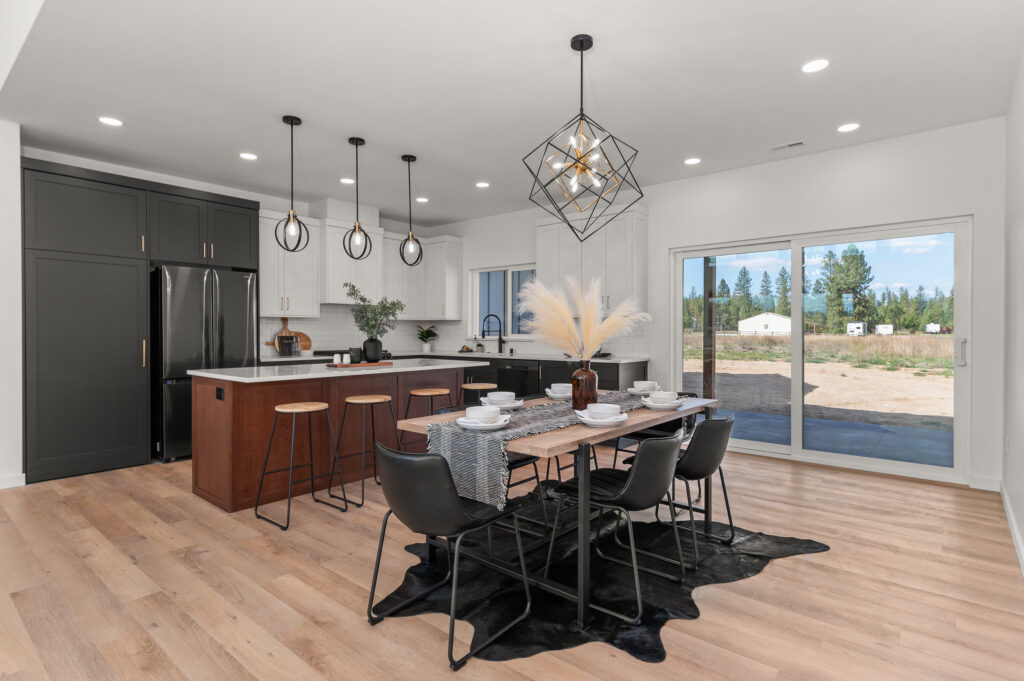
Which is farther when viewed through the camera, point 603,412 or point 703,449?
point 703,449

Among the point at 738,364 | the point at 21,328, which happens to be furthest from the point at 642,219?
the point at 21,328

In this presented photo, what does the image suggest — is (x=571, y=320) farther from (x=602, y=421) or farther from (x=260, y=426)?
(x=260, y=426)

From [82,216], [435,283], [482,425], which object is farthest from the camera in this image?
[435,283]

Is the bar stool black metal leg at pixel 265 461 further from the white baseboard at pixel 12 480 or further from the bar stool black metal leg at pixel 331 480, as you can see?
the white baseboard at pixel 12 480

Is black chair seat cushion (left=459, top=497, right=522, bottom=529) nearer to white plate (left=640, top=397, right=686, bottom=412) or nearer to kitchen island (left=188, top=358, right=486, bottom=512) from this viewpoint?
white plate (left=640, top=397, right=686, bottom=412)

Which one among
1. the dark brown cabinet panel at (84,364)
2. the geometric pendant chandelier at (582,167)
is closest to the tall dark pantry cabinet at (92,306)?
the dark brown cabinet panel at (84,364)

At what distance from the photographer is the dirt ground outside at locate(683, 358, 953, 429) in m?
4.52

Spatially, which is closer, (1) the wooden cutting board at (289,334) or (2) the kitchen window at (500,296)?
(1) the wooden cutting board at (289,334)

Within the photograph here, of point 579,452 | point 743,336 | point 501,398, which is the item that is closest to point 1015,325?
point 743,336

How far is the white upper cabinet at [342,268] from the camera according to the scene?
21.4ft

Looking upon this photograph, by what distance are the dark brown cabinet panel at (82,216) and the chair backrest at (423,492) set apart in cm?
423

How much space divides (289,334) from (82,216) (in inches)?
91.2

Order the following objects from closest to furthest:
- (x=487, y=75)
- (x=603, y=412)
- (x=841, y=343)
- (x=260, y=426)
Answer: (x=603, y=412) < (x=487, y=75) < (x=260, y=426) < (x=841, y=343)

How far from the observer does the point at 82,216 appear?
15.2 ft
